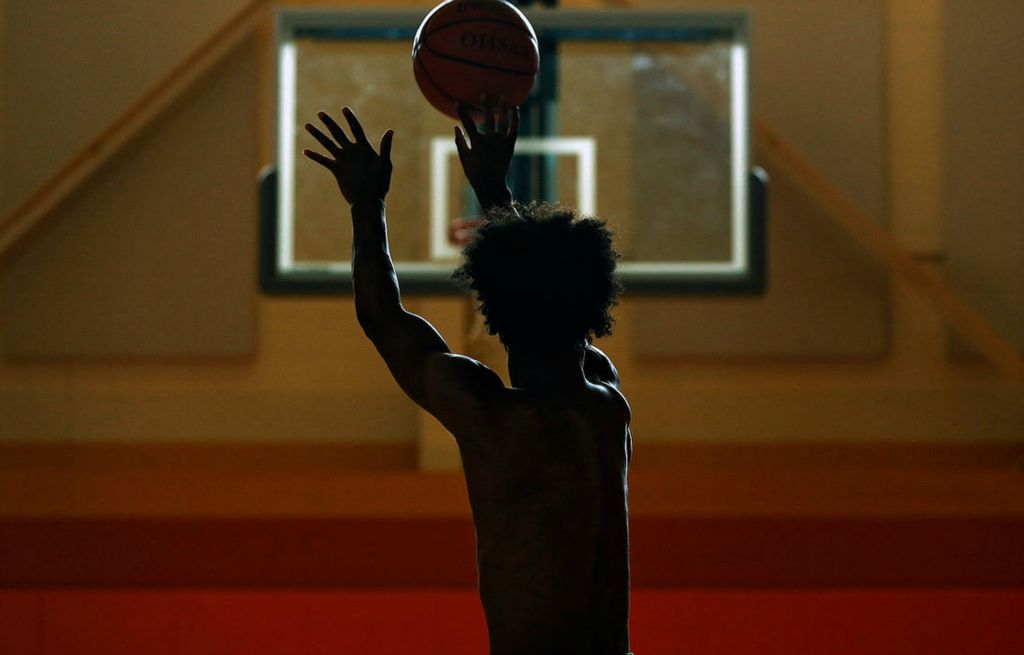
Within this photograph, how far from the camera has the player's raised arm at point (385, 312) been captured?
4.66 ft

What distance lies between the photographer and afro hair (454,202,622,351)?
4.61 feet

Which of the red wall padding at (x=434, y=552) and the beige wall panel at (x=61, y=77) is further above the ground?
the beige wall panel at (x=61, y=77)

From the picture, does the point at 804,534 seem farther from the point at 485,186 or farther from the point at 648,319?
the point at 485,186

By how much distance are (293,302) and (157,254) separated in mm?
750

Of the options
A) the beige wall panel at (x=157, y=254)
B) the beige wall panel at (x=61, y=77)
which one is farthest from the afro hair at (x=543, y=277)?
the beige wall panel at (x=61, y=77)

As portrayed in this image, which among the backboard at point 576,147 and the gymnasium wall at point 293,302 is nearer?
the backboard at point 576,147

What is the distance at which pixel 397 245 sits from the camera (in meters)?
3.98

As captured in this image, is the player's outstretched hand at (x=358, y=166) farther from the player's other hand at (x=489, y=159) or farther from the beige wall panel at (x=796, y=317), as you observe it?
the beige wall panel at (x=796, y=317)

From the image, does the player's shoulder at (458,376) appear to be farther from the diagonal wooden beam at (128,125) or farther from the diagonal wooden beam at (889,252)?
the diagonal wooden beam at (128,125)

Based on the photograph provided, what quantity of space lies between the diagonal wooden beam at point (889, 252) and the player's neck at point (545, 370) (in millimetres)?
3901

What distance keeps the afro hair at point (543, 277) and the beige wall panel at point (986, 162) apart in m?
4.37

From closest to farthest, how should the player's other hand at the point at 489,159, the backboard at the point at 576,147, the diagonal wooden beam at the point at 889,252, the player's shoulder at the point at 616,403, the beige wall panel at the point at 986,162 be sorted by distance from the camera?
the player's shoulder at the point at 616,403 → the player's other hand at the point at 489,159 → the backboard at the point at 576,147 → the diagonal wooden beam at the point at 889,252 → the beige wall panel at the point at 986,162

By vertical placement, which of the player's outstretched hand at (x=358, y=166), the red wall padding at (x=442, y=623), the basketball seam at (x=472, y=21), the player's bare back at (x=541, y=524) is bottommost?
the red wall padding at (x=442, y=623)

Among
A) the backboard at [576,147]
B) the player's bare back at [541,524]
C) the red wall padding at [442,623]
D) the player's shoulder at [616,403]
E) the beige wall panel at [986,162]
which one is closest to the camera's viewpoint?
A: the player's bare back at [541,524]
